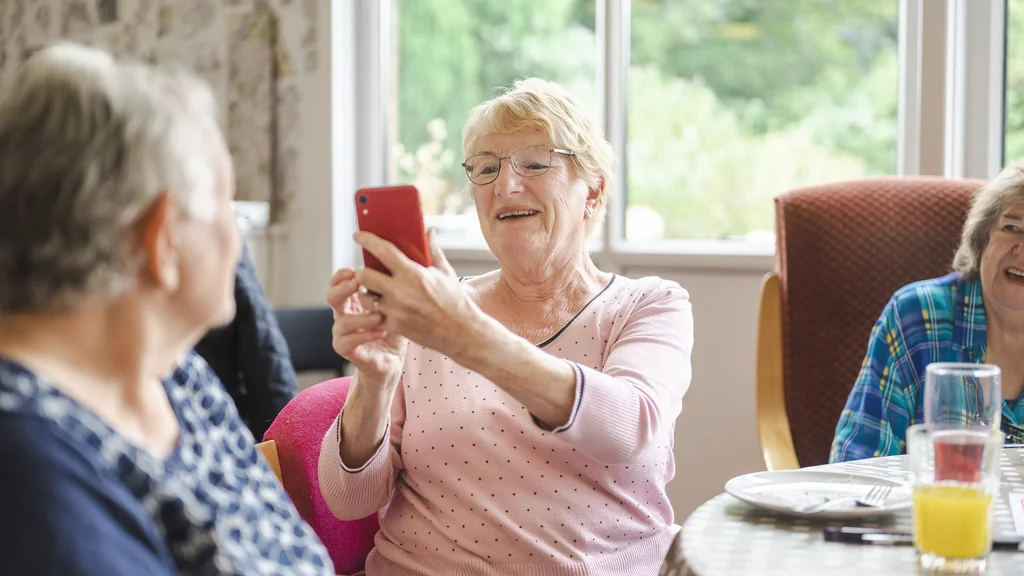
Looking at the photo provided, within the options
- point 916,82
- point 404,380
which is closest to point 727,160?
point 916,82

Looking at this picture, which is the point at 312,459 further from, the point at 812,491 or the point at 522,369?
the point at 812,491

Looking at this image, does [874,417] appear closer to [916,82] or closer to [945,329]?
[945,329]

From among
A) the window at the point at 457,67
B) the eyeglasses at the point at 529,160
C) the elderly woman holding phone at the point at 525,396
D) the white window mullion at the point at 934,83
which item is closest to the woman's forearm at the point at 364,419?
the elderly woman holding phone at the point at 525,396

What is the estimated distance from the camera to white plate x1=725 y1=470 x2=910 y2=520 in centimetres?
114

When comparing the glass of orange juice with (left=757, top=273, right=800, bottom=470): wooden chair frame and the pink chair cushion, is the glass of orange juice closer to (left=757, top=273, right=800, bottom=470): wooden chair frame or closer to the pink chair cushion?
the pink chair cushion

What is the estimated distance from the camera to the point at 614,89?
3018 mm

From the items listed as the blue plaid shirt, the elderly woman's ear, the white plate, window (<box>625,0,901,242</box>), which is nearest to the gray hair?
the elderly woman's ear

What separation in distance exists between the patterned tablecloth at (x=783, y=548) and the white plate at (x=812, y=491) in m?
0.02

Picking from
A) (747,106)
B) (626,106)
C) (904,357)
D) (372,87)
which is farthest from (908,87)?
(372,87)

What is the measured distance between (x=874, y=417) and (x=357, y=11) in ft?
7.54

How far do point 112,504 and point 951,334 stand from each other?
1544 mm

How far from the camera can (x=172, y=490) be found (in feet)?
2.65

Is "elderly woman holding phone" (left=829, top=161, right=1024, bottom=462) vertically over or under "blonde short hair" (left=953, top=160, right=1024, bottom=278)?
under

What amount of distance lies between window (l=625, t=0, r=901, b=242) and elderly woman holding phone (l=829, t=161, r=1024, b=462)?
91 cm
